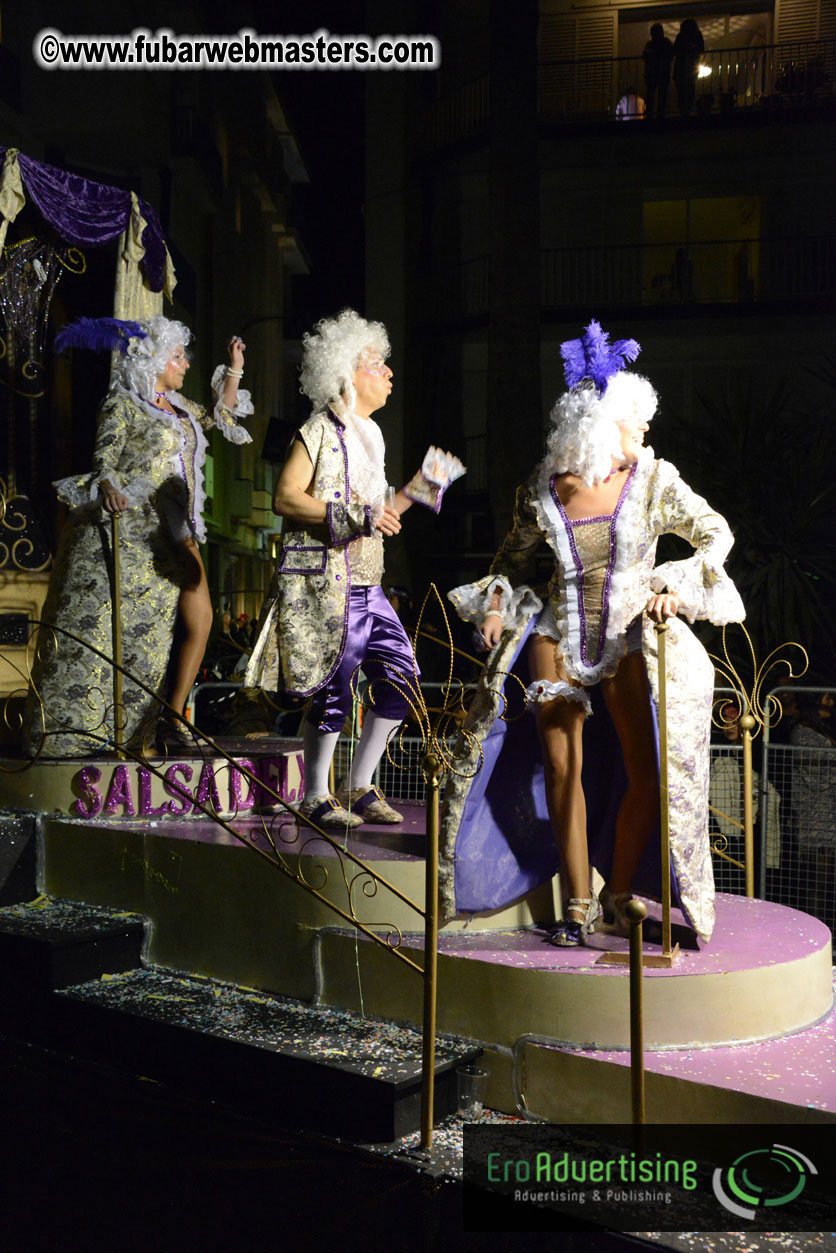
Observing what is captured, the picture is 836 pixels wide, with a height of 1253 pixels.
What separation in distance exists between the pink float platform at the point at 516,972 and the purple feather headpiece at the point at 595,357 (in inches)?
54.6

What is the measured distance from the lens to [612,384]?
126 inches

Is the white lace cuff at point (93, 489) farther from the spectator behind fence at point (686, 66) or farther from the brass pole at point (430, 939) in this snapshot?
the spectator behind fence at point (686, 66)

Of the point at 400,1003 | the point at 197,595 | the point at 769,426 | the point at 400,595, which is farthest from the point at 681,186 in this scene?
the point at 400,1003

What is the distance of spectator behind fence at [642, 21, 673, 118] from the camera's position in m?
9.32

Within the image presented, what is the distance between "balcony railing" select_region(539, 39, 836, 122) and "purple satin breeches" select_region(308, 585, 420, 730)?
7073mm

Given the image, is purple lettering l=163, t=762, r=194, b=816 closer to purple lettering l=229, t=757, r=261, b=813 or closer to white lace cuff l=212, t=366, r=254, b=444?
purple lettering l=229, t=757, r=261, b=813

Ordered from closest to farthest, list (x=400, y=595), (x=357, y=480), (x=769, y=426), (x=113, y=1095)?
(x=113, y=1095) → (x=357, y=480) → (x=400, y=595) → (x=769, y=426)

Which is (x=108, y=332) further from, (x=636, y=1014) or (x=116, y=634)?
(x=636, y=1014)

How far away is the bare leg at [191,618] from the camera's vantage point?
4449mm

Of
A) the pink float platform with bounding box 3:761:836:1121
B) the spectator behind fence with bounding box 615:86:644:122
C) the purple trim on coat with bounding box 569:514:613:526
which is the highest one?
the spectator behind fence with bounding box 615:86:644:122

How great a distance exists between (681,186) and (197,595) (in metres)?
6.88

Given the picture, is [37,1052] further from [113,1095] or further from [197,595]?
[197,595]

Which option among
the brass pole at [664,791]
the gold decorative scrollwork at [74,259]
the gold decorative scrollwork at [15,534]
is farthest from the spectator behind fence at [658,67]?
the brass pole at [664,791]

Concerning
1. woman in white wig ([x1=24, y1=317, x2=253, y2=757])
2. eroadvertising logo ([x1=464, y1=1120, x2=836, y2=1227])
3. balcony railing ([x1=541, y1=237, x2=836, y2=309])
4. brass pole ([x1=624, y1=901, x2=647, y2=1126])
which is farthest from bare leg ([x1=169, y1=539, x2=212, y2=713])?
balcony railing ([x1=541, y1=237, x2=836, y2=309])
